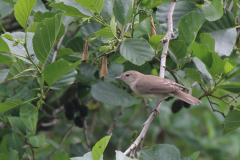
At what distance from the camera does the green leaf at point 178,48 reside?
2.46 metres

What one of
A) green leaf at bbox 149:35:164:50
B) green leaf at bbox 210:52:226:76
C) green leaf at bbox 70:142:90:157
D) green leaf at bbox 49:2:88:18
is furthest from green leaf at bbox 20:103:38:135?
green leaf at bbox 210:52:226:76

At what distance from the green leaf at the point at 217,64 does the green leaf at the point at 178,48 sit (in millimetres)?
263

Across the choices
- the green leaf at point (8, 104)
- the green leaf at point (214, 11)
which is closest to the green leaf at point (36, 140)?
the green leaf at point (8, 104)

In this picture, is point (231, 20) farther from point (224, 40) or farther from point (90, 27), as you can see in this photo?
point (90, 27)

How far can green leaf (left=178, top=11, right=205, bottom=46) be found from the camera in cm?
246

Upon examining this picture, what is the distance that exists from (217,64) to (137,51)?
2.47 ft

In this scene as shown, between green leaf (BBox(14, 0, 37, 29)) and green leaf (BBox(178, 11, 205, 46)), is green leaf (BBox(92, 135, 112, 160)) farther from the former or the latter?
green leaf (BBox(178, 11, 205, 46))

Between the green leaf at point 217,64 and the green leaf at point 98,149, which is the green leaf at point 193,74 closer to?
the green leaf at point 217,64

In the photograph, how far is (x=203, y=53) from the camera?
2.42 meters

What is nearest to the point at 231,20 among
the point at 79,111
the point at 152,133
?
the point at 79,111

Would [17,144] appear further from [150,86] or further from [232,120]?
[232,120]

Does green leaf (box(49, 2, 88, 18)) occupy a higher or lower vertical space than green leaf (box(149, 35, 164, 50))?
higher

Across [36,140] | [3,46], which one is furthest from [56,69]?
[36,140]

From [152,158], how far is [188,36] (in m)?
1.22
